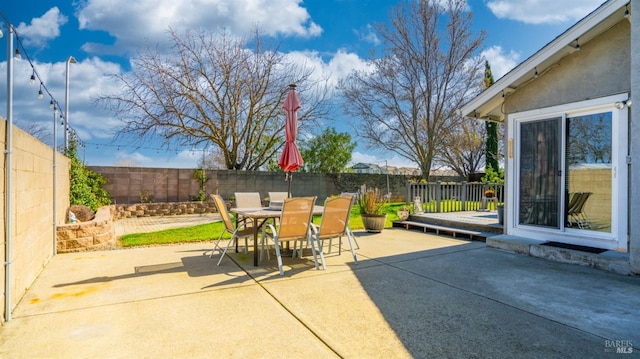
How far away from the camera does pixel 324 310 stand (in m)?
2.97

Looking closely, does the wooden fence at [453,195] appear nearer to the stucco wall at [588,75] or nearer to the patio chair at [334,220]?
the stucco wall at [588,75]

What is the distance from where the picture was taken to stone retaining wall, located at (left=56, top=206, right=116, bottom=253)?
A: 17.4 feet

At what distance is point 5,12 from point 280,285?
11.7 feet

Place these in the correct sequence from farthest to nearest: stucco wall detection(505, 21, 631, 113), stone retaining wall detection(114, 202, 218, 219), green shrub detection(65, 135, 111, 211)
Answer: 1. stone retaining wall detection(114, 202, 218, 219)
2. green shrub detection(65, 135, 111, 211)
3. stucco wall detection(505, 21, 631, 113)

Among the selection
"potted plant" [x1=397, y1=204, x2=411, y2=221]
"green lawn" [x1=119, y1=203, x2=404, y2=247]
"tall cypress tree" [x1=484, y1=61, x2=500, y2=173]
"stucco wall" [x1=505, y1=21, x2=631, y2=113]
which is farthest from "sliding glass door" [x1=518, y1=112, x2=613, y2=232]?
"tall cypress tree" [x1=484, y1=61, x2=500, y2=173]

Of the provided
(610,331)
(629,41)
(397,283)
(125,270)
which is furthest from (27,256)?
(629,41)

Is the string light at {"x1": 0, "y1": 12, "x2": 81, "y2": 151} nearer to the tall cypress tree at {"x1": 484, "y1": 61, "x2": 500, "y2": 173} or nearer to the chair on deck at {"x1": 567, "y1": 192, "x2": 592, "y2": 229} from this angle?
the chair on deck at {"x1": 567, "y1": 192, "x2": 592, "y2": 229}

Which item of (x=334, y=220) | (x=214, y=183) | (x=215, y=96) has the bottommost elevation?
(x=334, y=220)

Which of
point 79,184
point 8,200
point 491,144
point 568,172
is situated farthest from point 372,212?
point 491,144

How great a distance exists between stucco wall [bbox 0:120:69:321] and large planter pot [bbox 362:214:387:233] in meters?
5.64

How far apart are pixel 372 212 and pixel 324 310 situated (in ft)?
15.7

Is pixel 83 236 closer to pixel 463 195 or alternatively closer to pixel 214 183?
pixel 214 183

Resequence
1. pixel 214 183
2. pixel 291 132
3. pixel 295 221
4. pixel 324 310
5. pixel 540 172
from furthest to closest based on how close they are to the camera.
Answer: pixel 214 183
pixel 291 132
pixel 540 172
pixel 295 221
pixel 324 310

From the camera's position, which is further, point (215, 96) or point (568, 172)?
point (215, 96)
